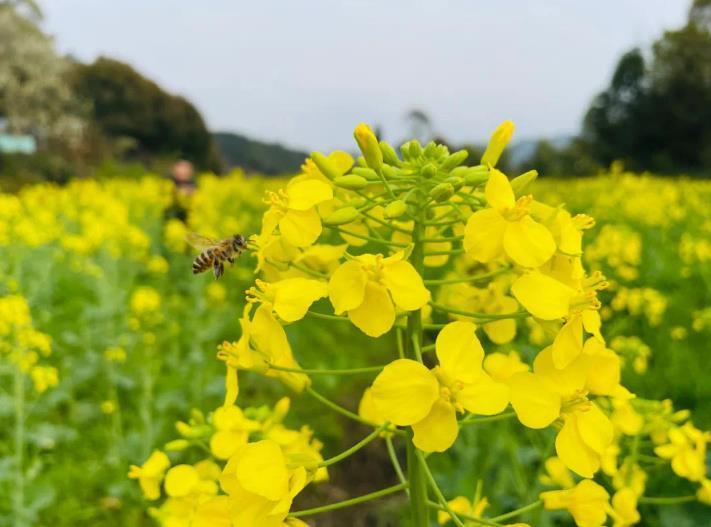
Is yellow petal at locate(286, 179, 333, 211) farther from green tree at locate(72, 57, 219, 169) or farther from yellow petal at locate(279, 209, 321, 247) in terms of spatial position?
green tree at locate(72, 57, 219, 169)

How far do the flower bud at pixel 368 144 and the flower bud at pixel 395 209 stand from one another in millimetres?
114

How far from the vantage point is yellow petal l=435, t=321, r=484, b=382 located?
100 cm

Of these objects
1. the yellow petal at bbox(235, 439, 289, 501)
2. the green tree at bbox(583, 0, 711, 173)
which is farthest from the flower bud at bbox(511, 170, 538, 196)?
the green tree at bbox(583, 0, 711, 173)

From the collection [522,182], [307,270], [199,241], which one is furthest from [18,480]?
[522,182]

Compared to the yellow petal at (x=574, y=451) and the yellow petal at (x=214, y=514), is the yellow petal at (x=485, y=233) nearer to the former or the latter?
the yellow petal at (x=574, y=451)

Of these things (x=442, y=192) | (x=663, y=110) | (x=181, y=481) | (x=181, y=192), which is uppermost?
(x=663, y=110)

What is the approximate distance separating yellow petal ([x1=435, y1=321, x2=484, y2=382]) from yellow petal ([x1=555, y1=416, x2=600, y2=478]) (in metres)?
0.18

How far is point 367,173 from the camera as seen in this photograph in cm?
126

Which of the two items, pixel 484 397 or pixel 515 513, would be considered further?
pixel 515 513

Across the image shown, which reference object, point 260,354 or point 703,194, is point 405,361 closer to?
point 260,354

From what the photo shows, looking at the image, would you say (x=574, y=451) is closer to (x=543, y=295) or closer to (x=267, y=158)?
(x=543, y=295)

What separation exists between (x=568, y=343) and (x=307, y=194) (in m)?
0.48

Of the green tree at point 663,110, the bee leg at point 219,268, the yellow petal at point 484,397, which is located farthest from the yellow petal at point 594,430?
the green tree at point 663,110

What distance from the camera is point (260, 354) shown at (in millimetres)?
1213
